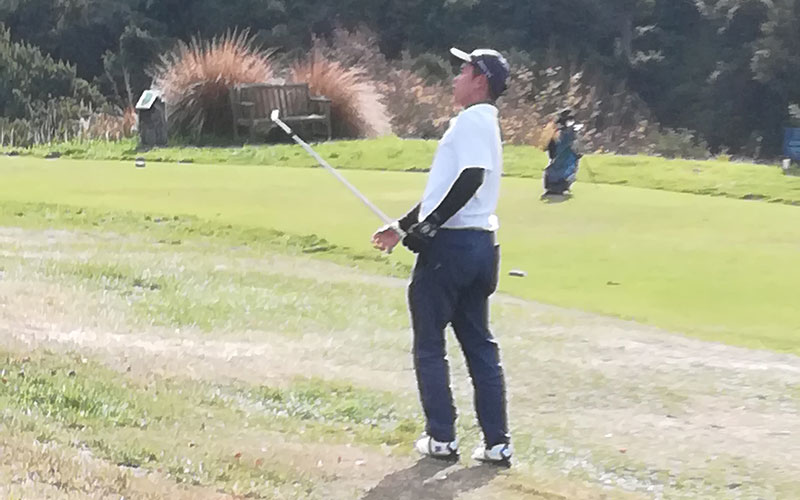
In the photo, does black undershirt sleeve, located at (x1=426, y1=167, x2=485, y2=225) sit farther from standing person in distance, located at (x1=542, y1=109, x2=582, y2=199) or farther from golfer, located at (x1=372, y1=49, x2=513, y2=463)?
standing person in distance, located at (x1=542, y1=109, x2=582, y2=199)

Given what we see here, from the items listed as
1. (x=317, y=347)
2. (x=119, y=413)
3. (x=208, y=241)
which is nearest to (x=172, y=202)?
(x=208, y=241)

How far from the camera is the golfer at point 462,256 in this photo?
14.8 ft

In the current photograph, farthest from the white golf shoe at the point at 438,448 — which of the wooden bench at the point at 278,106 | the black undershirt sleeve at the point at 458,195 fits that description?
the wooden bench at the point at 278,106

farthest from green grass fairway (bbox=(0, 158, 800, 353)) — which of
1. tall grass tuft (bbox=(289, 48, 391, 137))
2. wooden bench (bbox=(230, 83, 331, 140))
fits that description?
tall grass tuft (bbox=(289, 48, 391, 137))

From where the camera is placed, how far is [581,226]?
36.9 feet

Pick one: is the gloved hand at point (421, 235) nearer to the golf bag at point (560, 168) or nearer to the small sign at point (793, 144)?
the golf bag at point (560, 168)

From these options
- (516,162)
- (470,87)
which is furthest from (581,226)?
(470,87)

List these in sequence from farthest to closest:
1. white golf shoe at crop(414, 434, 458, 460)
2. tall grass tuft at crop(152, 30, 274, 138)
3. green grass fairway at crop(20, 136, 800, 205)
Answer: tall grass tuft at crop(152, 30, 274, 138)
green grass fairway at crop(20, 136, 800, 205)
white golf shoe at crop(414, 434, 458, 460)

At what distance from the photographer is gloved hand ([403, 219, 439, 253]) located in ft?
14.7

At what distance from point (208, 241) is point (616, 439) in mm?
5836

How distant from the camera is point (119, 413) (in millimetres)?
4820

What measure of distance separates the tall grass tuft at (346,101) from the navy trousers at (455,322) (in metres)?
17.7

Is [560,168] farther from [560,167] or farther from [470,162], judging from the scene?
[470,162]

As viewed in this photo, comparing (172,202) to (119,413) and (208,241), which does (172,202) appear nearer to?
(208,241)
